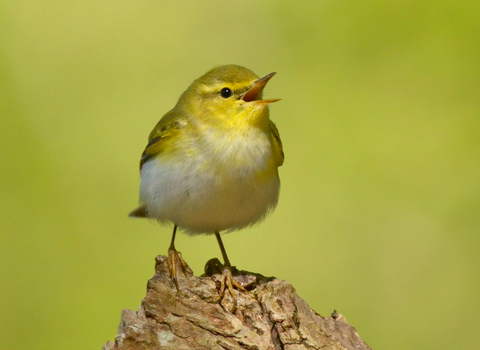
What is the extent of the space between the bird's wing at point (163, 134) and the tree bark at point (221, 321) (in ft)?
2.37

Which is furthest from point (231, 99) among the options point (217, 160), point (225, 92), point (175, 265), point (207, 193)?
point (175, 265)

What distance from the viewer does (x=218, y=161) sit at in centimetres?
289

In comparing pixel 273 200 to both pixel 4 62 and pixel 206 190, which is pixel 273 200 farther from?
pixel 4 62

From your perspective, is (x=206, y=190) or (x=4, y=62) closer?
(x=206, y=190)

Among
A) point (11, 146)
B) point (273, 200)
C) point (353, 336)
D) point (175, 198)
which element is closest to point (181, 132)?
point (175, 198)

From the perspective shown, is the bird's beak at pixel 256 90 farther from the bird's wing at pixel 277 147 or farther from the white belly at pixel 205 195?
the white belly at pixel 205 195

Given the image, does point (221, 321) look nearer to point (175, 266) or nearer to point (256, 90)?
point (175, 266)

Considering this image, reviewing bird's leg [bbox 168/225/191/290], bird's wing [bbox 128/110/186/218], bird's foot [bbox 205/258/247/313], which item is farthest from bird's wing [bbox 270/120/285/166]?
bird's leg [bbox 168/225/191/290]

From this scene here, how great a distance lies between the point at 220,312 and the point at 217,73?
1.32 meters

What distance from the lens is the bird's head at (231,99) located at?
2.95 meters

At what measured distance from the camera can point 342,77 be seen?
184 inches

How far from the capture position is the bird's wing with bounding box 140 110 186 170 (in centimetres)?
313

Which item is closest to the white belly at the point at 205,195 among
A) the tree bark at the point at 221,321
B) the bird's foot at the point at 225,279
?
the bird's foot at the point at 225,279

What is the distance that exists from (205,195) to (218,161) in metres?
0.19
